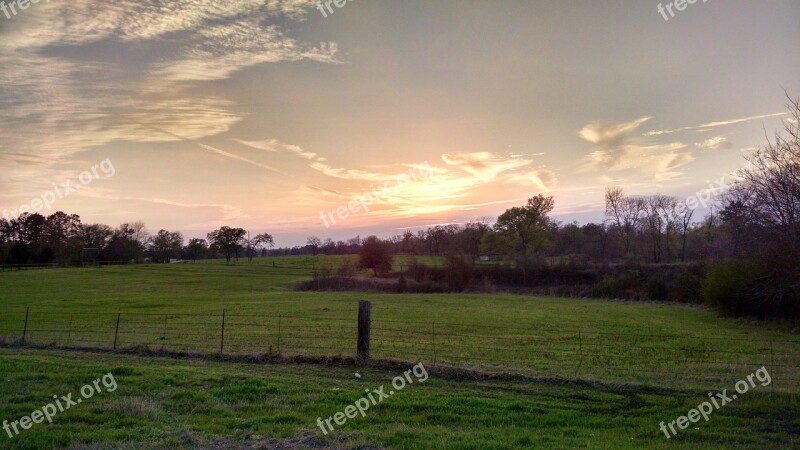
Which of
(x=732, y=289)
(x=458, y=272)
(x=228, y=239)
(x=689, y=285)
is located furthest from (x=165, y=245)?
(x=732, y=289)

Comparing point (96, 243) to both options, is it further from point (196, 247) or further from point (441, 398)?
point (441, 398)

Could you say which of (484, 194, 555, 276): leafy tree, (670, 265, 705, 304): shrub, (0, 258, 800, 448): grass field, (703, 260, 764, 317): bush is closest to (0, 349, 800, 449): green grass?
(0, 258, 800, 448): grass field

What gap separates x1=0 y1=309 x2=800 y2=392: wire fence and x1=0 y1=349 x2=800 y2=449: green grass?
Result: 5.50 feet

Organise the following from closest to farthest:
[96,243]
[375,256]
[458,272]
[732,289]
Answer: [732,289] < [458,272] < [375,256] < [96,243]

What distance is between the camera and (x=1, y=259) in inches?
3679

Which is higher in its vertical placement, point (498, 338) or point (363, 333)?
point (363, 333)

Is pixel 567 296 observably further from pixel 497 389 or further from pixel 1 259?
pixel 1 259

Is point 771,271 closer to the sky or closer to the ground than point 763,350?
closer to the sky

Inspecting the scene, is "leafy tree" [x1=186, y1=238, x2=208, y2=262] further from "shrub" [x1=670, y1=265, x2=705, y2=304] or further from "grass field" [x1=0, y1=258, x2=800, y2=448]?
"grass field" [x1=0, y1=258, x2=800, y2=448]

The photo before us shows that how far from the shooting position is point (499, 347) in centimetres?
1920

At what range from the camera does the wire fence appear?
12.7m

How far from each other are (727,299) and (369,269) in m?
59.2

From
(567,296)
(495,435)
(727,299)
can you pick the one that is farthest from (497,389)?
(567,296)

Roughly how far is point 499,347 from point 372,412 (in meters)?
11.8
